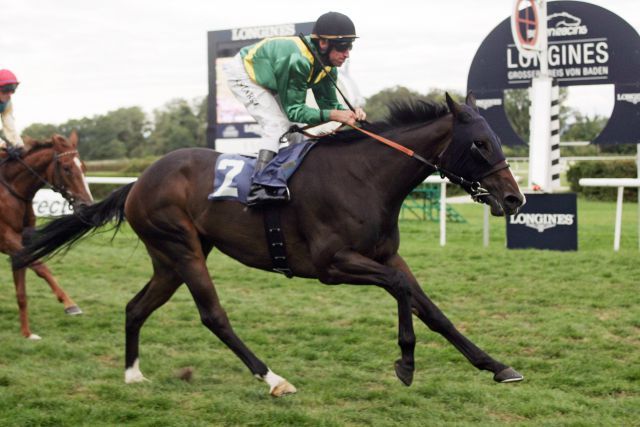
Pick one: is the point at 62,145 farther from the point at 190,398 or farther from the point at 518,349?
the point at 518,349

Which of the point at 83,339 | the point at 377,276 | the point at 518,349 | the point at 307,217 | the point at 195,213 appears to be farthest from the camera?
the point at 83,339

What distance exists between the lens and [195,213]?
4.92m

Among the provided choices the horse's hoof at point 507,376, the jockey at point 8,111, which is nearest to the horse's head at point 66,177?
the jockey at point 8,111

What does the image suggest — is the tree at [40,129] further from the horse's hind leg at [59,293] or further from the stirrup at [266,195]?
the stirrup at [266,195]

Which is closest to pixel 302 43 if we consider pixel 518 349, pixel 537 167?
pixel 518 349

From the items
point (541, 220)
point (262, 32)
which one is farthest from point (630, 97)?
point (262, 32)

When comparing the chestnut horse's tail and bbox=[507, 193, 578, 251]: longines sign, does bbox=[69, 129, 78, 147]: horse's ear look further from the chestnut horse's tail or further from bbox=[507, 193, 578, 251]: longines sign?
bbox=[507, 193, 578, 251]: longines sign

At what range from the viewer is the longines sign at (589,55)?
1111 cm

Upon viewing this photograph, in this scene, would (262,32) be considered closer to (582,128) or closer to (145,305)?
(145,305)

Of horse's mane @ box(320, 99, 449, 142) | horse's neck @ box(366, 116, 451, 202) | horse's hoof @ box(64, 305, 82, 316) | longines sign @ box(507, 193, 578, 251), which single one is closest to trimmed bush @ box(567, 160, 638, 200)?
longines sign @ box(507, 193, 578, 251)

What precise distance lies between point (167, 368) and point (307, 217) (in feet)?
5.36

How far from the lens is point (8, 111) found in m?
7.10

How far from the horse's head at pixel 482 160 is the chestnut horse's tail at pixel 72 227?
2.26 m

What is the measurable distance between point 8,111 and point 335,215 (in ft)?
13.1
